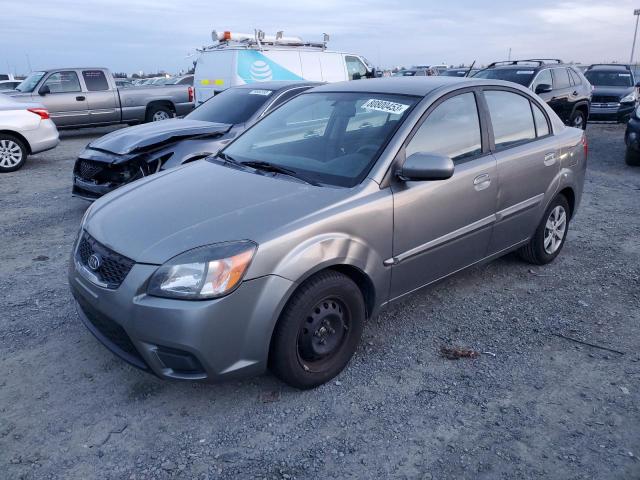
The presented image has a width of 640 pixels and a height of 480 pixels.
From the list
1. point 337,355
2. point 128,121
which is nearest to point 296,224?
point 337,355

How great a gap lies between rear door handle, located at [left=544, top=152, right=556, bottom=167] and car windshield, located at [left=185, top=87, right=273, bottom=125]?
3.71 metres

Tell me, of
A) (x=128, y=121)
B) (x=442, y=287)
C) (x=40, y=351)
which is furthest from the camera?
(x=128, y=121)

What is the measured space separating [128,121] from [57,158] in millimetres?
3476

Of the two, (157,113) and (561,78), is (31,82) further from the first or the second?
(561,78)

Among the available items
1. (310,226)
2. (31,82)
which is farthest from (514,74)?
(31,82)

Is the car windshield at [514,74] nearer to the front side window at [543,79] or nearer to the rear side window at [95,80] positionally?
the front side window at [543,79]

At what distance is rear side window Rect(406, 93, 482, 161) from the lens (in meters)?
3.37

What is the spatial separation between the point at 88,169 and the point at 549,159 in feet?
15.9

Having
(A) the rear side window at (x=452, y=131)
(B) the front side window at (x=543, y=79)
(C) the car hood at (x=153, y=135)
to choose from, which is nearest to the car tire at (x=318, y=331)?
(A) the rear side window at (x=452, y=131)

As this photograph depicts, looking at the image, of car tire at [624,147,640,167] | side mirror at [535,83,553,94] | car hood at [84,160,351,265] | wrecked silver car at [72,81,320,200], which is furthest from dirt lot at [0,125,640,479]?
A: side mirror at [535,83,553,94]

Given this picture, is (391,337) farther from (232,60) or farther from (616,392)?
(232,60)

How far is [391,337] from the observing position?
142 inches

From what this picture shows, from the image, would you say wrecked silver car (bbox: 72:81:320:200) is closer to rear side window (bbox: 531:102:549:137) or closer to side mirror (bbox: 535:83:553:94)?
rear side window (bbox: 531:102:549:137)

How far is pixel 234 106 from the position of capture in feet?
22.8
